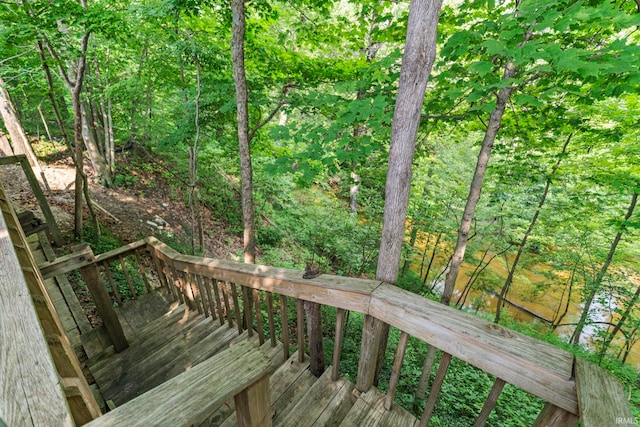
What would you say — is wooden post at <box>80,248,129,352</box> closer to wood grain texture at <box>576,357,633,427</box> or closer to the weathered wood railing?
the weathered wood railing

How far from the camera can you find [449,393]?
425 cm

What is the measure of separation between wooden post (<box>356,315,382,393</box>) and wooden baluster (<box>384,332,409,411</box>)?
0.16 metres

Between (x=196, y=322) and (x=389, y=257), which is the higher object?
(x=389, y=257)

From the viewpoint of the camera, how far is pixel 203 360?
2592 mm

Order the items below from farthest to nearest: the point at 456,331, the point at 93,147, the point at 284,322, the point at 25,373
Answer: the point at 93,147, the point at 284,322, the point at 456,331, the point at 25,373

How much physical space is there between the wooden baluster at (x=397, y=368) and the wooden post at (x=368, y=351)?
16 centimetres

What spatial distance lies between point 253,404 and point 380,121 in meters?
2.38

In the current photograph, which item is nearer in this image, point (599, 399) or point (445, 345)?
point (599, 399)

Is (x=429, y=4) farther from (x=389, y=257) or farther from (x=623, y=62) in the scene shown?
(x=389, y=257)

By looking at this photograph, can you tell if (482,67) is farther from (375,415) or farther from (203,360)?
(203,360)

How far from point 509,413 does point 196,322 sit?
483 cm

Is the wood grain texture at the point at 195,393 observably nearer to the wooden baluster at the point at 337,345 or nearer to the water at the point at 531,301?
the wooden baluster at the point at 337,345


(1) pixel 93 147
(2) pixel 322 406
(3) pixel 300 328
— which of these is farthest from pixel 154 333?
(1) pixel 93 147

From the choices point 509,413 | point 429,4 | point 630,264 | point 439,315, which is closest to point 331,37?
point 429,4
